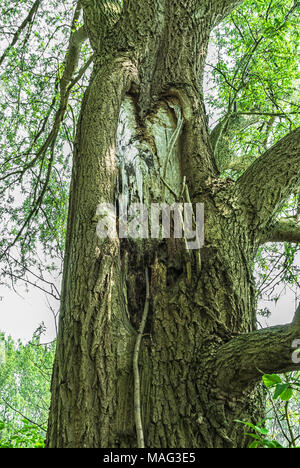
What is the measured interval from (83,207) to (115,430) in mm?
1093

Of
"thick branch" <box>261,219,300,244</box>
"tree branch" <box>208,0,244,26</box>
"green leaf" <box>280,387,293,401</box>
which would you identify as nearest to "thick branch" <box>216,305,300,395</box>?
"green leaf" <box>280,387,293,401</box>

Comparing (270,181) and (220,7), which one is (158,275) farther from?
(220,7)

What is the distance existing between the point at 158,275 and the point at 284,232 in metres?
1.09

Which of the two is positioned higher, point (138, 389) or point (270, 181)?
point (270, 181)

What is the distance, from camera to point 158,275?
2.16 m

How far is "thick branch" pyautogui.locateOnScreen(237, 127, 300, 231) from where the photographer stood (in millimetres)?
2354

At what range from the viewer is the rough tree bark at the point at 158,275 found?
1704 millimetres

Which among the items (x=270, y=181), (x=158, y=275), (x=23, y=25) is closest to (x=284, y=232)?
(x=270, y=181)

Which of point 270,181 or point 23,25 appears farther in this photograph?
point 23,25

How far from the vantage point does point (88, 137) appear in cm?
239

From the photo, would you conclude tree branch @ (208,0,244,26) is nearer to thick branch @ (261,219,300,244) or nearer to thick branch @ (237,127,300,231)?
thick branch @ (237,127,300,231)

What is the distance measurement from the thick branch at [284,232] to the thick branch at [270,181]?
251mm
